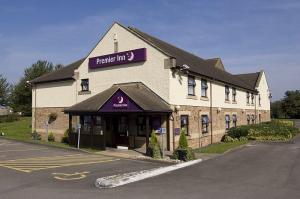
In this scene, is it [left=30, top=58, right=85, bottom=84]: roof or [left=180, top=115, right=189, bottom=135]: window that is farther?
[left=30, top=58, right=85, bottom=84]: roof

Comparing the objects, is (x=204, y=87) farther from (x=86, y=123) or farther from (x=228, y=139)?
(x=86, y=123)

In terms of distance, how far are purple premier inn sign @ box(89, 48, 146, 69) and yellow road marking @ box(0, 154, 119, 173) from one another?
7436 millimetres

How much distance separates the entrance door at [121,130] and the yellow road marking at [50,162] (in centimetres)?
420

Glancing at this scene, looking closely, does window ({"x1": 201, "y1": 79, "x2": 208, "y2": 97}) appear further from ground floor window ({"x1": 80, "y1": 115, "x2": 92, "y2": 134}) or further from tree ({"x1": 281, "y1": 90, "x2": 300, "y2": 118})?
tree ({"x1": 281, "y1": 90, "x2": 300, "y2": 118})

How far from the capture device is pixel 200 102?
27.2 m

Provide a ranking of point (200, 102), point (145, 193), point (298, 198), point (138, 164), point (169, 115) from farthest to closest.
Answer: point (200, 102)
point (169, 115)
point (138, 164)
point (145, 193)
point (298, 198)

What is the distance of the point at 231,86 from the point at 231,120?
316 centimetres

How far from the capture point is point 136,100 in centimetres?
2139

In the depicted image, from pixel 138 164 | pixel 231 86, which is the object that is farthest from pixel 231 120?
pixel 138 164

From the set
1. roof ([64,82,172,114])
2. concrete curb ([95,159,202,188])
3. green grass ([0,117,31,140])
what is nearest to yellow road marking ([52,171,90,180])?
concrete curb ([95,159,202,188])

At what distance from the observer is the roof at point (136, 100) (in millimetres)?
21531

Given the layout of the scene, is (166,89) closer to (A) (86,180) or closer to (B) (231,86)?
(A) (86,180)

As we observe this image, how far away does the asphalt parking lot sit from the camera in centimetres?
1182

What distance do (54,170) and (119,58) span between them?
11755mm
